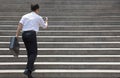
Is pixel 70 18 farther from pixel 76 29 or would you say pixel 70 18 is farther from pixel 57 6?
pixel 57 6

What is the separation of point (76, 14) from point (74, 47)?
2.42 m

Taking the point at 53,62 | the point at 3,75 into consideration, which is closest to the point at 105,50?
the point at 53,62

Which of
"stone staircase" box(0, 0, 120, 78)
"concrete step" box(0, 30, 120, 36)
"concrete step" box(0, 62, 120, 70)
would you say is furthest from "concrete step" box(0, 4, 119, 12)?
"concrete step" box(0, 62, 120, 70)

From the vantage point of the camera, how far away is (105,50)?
8695 millimetres

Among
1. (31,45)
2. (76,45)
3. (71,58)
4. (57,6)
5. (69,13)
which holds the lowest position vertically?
(71,58)

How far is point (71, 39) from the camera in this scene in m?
9.32

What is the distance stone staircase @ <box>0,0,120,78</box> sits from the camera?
26.0 feet

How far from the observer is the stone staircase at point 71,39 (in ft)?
26.0

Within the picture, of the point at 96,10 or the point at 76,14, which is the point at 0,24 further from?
the point at 96,10

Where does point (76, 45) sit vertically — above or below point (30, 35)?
below

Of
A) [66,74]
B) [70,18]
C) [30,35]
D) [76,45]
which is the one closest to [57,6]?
[70,18]

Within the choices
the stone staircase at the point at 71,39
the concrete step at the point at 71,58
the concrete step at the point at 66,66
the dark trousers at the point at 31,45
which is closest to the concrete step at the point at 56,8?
the stone staircase at the point at 71,39

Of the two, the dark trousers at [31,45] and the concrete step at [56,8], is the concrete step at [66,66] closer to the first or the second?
the dark trousers at [31,45]

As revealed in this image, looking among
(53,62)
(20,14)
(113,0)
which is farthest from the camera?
(113,0)
